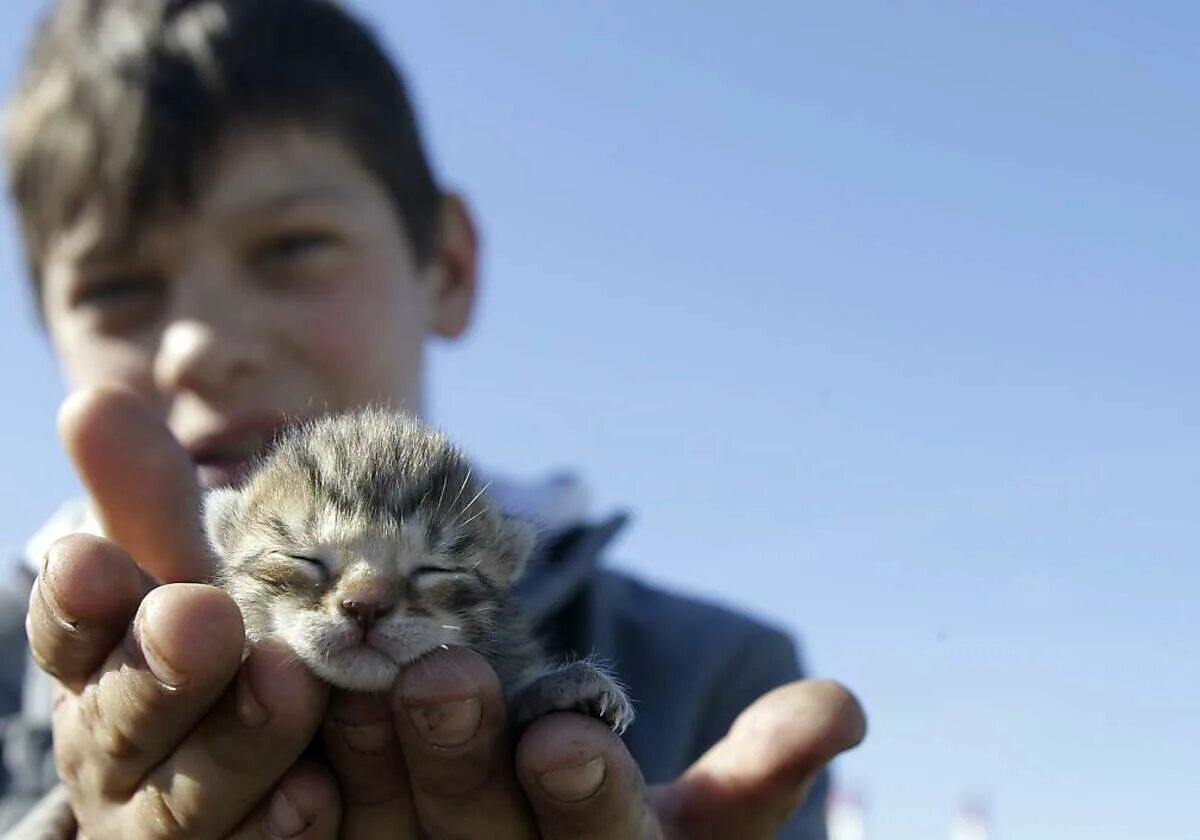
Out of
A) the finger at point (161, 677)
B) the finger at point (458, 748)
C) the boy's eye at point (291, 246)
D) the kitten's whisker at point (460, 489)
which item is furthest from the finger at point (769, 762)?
the boy's eye at point (291, 246)

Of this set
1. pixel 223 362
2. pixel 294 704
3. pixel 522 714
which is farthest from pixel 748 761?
pixel 223 362

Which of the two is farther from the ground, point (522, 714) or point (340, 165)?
point (340, 165)

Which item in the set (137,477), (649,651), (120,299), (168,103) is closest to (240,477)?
(137,477)

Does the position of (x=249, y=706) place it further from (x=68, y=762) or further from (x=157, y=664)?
(x=68, y=762)

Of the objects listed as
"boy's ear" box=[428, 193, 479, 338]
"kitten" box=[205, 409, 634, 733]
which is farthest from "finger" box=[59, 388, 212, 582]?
"boy's ear" box=[428, 193, 479, 338]

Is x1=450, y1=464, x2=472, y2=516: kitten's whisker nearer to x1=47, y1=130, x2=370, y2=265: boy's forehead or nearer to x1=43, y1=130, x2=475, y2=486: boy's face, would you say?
x1=43, y1=130, x2=475, y2=486: boy's face

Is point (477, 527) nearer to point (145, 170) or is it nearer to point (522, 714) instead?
point (522, 714)

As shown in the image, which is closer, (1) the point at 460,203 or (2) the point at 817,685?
(2) the point at 817,685
